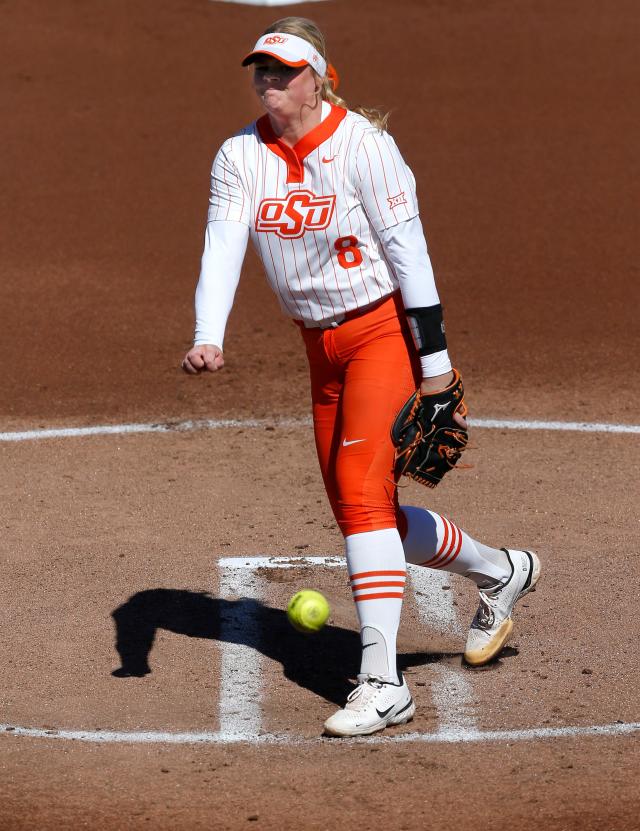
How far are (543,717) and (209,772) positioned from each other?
3.60 ft

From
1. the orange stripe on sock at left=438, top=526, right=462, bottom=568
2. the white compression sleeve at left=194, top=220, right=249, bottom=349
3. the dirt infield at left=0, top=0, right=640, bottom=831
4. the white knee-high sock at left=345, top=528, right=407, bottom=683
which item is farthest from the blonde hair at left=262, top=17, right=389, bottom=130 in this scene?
the dirt infield at left=0, top=0, right=640, bottom=831

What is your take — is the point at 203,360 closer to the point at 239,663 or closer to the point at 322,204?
the point at 322,204

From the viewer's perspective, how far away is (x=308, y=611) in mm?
4496

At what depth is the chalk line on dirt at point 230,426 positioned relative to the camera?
23.6 ft

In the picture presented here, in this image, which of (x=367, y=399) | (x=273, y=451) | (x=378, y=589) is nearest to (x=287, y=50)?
(x=367, y=399)

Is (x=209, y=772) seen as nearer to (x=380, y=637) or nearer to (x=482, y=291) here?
(x=380, y=637)

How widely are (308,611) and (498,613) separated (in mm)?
757

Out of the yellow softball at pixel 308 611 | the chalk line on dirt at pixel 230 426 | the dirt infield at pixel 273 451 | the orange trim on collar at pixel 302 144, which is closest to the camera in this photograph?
the dirt infield at pixel 273 451

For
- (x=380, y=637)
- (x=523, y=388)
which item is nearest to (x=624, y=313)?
(x=523, y=388)

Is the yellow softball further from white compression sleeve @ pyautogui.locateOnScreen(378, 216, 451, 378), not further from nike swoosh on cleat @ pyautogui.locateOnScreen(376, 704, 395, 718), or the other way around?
white compression sleeve @ pyautogui.locateOnScreen(378, 216, 451, 378)

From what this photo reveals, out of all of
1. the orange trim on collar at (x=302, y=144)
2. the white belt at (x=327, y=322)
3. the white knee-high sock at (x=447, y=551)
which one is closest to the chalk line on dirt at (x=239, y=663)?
the white knee-high sock at (x=447, y=551)

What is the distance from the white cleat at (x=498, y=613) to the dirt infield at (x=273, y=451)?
0.08 metres

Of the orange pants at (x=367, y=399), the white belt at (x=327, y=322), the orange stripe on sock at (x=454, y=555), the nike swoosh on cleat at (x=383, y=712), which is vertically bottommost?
the nike swoosh on cleat at (x=383, y=712)

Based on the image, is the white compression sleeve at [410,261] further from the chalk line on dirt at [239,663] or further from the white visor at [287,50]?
the chalk line on dirt at [239,663]
